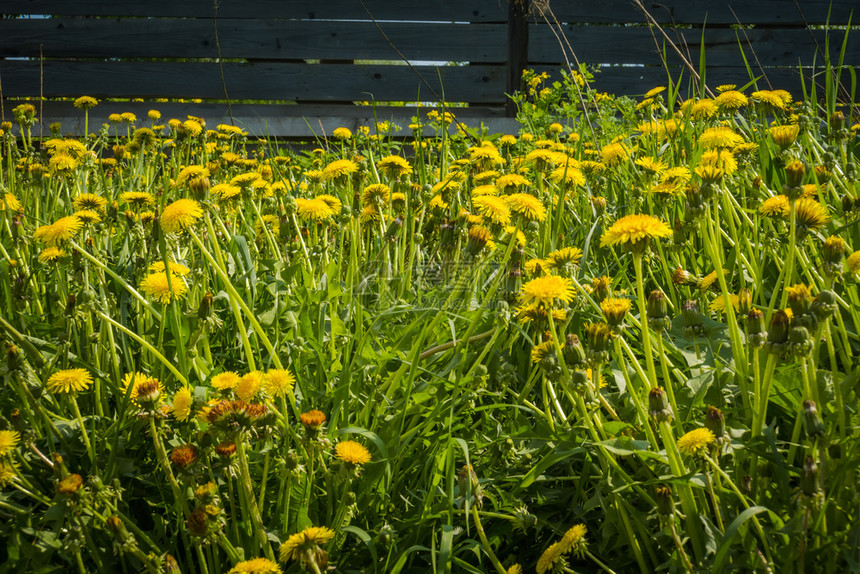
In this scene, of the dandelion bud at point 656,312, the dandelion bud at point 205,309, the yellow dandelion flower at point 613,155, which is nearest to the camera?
the dandelion bud at point 656,312

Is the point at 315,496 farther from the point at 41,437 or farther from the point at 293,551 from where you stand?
the point at 41,437

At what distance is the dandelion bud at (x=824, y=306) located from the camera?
81 centimetres

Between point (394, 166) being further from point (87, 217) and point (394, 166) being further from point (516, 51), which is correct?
point (516, 51)

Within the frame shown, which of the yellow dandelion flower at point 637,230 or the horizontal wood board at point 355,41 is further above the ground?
the horizontal wood board at point 355,41

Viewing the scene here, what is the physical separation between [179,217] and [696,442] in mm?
898

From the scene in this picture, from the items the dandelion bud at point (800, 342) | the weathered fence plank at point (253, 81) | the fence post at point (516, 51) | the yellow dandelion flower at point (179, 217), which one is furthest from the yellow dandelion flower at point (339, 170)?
the fence post at point (516, 51)

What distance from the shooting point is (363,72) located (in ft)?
19.8

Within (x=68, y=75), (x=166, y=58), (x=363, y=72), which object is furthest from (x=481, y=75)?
(x=68, y=75)

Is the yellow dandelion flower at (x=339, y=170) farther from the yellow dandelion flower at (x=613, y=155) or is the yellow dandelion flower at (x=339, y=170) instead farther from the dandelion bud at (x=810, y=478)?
the dandelion bud at (x=810, y=478)

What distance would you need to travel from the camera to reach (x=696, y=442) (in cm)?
85

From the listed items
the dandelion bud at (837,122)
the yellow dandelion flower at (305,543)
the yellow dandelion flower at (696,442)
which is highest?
the dandelion bud at (837,122)

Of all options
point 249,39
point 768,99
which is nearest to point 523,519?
point 768,99

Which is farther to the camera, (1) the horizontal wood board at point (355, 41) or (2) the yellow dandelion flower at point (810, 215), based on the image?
(1) the horizontal wood board at point (355, 41)

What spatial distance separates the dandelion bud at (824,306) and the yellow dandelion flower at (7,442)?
1.02m
